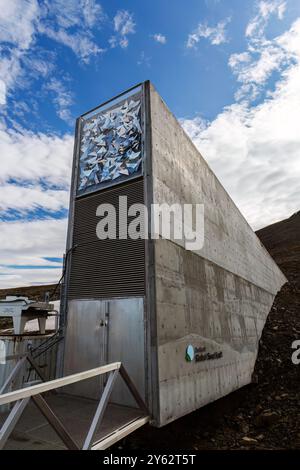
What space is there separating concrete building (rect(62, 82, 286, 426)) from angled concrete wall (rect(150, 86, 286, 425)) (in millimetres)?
32

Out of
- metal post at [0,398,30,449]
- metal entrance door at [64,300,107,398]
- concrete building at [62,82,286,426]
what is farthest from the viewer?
metal entrance door at [64,300,107,398]

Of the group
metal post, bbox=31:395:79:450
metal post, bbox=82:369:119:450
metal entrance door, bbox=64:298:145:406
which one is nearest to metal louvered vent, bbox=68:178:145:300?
metal entrance door, bbox=64:298:145:406

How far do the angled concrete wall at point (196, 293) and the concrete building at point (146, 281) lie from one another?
0.03 meters

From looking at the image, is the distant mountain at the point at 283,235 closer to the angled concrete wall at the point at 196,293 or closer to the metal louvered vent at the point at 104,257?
the angled concrete wall at the point at 196,293

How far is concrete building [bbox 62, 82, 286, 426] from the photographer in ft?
16.1

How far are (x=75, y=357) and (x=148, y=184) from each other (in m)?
3.79

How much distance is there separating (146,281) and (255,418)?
4608 mm

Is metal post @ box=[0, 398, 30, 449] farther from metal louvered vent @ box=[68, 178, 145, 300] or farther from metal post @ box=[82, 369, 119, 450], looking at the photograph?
metal louvered vent @ box=[68, 178, 145, 300]

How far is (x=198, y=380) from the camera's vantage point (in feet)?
18.9

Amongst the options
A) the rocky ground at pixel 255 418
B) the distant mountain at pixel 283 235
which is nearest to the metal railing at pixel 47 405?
the rocky ground at pixel 255 418

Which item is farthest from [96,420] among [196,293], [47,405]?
[196,293]

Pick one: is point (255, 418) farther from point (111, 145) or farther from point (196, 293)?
point (111, 145)

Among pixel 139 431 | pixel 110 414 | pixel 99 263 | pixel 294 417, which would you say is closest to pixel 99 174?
pixel 99 263

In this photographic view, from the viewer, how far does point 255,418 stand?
655 centimetres
